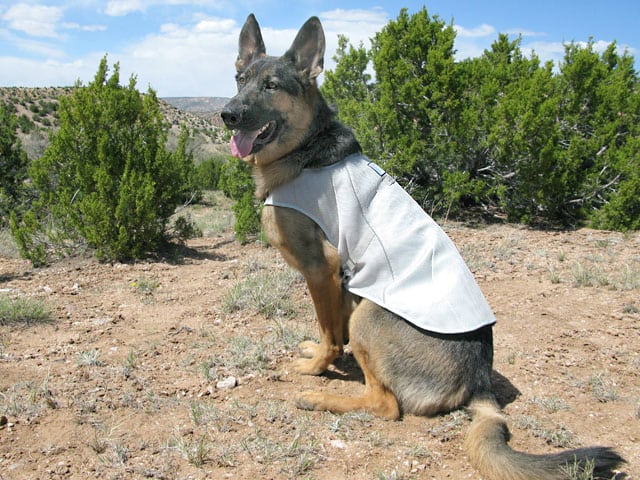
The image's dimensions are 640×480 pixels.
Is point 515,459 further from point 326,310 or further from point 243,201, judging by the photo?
point 243,201

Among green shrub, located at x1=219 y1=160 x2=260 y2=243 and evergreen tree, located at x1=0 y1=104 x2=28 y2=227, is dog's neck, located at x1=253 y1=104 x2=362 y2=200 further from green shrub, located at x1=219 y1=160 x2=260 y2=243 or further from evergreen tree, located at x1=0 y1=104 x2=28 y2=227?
evergreen tree, located at x1=0 y1=104 x2=28 y2=227

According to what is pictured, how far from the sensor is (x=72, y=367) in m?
3.80

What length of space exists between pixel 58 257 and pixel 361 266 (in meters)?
6.05

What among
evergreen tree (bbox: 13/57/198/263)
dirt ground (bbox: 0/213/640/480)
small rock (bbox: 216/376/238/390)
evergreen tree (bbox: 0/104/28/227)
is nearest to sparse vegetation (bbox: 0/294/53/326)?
dirt ground (bbox: 0/213/640/480)

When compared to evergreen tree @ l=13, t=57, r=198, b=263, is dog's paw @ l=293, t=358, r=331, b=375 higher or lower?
lower

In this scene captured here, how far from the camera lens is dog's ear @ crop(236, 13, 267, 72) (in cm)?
396

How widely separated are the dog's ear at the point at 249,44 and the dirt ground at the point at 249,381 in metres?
2.32

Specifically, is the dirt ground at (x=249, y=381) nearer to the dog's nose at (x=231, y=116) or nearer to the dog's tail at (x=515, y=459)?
the dog's tail at (x=515, y=459)

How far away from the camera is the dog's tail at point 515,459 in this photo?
7.52 feet

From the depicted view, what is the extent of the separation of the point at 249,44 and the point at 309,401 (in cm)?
277

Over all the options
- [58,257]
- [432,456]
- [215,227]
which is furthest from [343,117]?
[432,456]

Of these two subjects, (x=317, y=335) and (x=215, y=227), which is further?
(x=215, y=227)

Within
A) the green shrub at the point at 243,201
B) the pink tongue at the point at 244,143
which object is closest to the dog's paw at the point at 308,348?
the pink tongue at the point at 244,143

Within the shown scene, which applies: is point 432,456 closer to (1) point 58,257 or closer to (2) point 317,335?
(2) point 317,335
